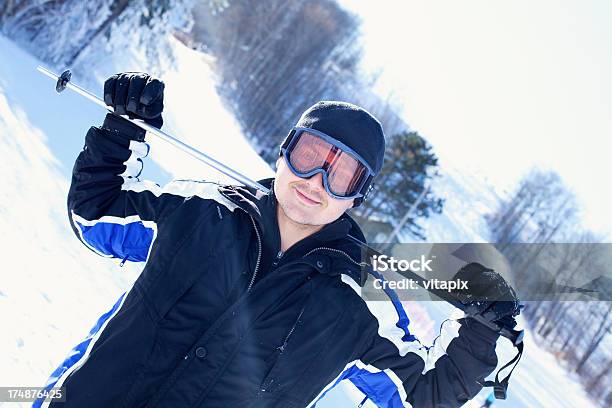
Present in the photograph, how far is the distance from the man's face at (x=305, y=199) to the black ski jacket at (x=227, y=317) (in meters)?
0.06

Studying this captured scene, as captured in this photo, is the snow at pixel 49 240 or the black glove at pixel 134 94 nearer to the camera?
the black glove at pixel 134 94

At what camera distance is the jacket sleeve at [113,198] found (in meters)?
1.87

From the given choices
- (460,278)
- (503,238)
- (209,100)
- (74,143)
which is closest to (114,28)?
(74,143)

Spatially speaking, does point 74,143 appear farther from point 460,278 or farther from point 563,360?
point 563,360

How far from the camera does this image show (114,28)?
46.5ft

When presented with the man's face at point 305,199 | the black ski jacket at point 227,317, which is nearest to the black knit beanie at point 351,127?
the man's face at point 305,199

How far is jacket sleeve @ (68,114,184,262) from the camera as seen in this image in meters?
1.87

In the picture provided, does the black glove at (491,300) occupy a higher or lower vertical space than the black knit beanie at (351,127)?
lower

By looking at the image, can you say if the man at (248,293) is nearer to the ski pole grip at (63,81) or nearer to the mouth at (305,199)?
the mouth at (305,199)

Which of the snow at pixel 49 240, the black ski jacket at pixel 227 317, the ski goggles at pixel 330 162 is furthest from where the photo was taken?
the snow at pixel 49 240

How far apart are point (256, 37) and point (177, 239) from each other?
3137cm

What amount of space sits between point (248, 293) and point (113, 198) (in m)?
0.72

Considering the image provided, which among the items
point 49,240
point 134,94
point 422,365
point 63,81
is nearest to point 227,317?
point 422,365

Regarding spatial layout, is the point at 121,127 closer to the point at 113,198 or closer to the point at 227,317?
the point at 113,198
